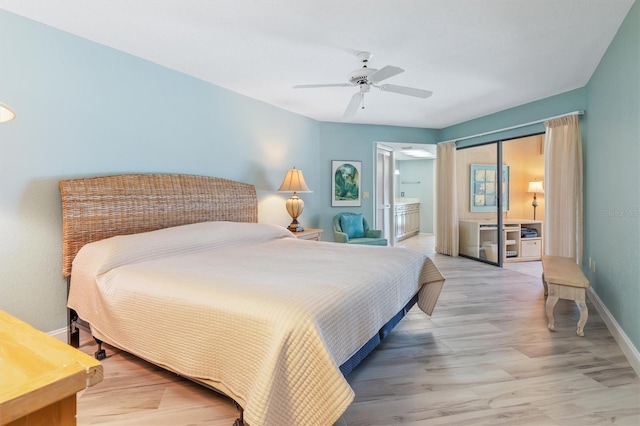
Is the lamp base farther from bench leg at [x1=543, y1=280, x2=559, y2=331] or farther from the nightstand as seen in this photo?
bench leg at [x1=543, y1=280, x2=559, y2=331]

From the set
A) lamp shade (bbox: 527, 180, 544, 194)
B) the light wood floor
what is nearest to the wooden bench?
Answer: the light wood floor

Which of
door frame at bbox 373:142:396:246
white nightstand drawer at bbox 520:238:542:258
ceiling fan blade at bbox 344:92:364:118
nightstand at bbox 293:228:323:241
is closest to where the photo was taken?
ceiling fan blade at bbox 344:92:364:118

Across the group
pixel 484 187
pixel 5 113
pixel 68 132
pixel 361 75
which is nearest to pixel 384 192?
pixel 484 187

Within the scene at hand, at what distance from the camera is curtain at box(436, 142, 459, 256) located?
5844mm

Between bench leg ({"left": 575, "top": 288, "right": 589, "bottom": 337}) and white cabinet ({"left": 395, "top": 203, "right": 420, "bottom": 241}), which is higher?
white cabinet ({"left": 395, "top": 203, "right": 420, "bottom": 241})

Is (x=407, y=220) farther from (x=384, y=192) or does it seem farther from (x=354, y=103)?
(x=354, y=103)

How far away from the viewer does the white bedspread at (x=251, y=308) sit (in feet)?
4.28

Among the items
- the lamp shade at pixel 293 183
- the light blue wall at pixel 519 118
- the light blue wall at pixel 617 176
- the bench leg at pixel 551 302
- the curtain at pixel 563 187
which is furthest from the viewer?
the lamp shade at pixel 293 183

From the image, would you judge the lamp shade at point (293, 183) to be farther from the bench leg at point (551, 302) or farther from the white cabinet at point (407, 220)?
the white cabinet at point (407, 220)

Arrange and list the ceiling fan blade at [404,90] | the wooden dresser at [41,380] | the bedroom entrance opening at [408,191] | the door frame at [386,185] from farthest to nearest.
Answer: the bedroom entrance opening at [408,191] → the door frame at [386,185] → the ceiling fan blade at [404,90] → the wooden dresser at [41,380]

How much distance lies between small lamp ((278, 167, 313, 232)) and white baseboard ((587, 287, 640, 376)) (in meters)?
3.23

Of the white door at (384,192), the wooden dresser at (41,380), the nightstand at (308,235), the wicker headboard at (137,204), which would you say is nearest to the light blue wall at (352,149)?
the white door at (384,192)

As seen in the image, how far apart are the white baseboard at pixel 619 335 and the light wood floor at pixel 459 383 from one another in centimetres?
5

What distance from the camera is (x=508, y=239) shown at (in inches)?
219
